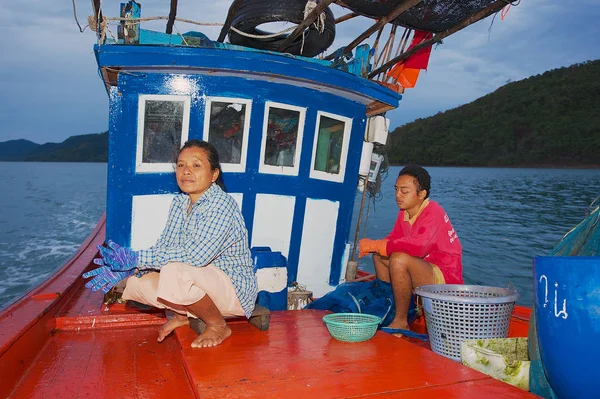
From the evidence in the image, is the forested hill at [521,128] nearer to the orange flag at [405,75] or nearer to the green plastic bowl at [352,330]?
the orange flag at [405,75]

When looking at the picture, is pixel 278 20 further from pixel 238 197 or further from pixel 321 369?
pixel 321 369

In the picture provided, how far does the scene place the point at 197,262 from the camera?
2641 mm

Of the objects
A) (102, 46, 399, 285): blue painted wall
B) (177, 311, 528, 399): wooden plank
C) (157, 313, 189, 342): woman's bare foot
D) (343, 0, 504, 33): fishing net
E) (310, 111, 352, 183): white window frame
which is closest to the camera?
(177, 311, 528, 399): wooden plank

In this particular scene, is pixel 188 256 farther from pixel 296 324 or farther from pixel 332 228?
pixel 332 228

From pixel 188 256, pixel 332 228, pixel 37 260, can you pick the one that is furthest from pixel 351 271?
pixel 37 260

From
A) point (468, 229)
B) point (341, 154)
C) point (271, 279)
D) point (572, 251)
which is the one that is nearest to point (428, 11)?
point (341, 154)

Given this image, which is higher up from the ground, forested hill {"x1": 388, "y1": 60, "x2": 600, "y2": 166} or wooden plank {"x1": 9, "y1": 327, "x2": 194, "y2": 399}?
forested hill {"x1": 388, "y1": 60, "x2": 600, "y2": 166}

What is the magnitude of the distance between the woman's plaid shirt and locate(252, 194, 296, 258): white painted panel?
140 centimetres

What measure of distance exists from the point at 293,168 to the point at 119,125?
5.01 ft

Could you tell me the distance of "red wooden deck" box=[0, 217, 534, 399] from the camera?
214 centimetres

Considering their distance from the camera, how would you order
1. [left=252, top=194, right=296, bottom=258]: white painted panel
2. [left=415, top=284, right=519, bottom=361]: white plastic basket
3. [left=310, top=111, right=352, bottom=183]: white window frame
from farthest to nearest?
[left=310, top=111, right=352, bottom=183]: white window frame, [left=252, top=194, right=296, bottom=258]: white painted panel, [left=415, top=284, right=519, bottom=361]: white plastic basket

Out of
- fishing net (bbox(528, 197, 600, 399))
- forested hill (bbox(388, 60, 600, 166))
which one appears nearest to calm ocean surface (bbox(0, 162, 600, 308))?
fishing net (bbox(528, 197, 600, 399))

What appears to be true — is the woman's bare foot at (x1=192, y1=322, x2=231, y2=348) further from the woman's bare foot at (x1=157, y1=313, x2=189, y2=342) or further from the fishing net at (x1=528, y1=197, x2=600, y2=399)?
the fishing net at (x1=528, y1=197, x2=600, y2=399)

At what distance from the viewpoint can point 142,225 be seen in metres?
4.16
